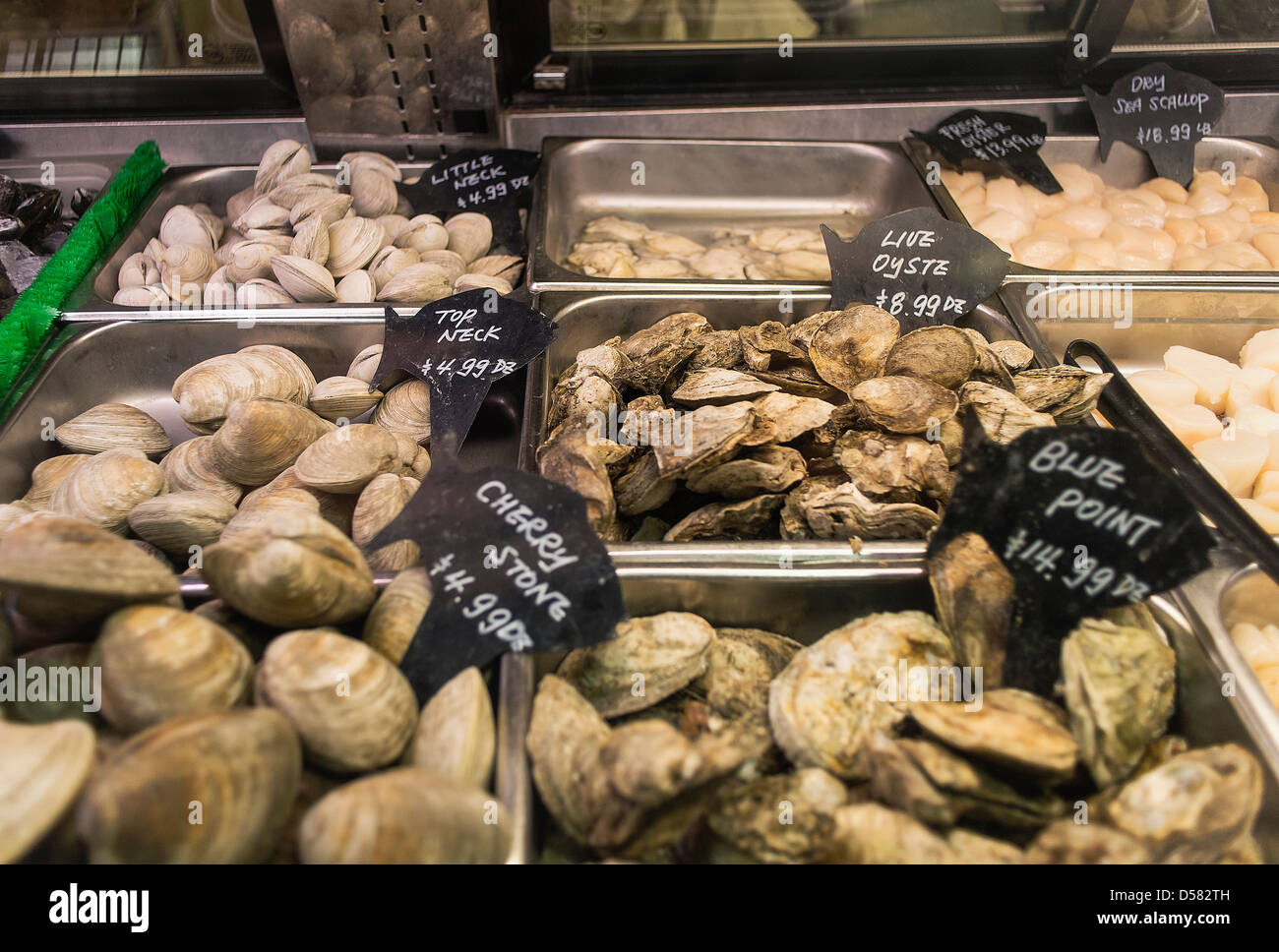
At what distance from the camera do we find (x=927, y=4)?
9.14 feet

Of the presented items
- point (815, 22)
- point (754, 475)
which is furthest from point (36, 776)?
point (815, 22)

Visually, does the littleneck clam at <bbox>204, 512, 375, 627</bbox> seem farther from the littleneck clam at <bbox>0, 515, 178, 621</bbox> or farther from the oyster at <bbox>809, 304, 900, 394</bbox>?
the oyster at <bbox>809, 304, 900, 394</bbox>

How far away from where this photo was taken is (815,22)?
2807 mm

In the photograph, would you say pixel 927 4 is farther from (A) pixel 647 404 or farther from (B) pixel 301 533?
(B) pixel 301 533

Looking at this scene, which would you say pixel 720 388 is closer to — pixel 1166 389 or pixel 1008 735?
pixel 1008 735

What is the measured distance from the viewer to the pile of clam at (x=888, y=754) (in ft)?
3.11

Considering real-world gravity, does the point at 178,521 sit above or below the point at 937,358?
below

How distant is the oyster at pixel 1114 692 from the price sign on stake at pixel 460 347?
1215 millimetres

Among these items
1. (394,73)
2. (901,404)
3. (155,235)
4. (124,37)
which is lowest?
(901,404)

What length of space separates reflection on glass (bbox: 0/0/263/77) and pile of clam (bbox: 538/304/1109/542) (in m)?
1.95

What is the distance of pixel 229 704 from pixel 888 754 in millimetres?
872

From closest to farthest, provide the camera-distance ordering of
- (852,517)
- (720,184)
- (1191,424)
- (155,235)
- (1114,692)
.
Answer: (1114,692)
(852,517)
(1191,424)
(155,235)
(720,184)

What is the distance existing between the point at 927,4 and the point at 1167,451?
6.63 ft
